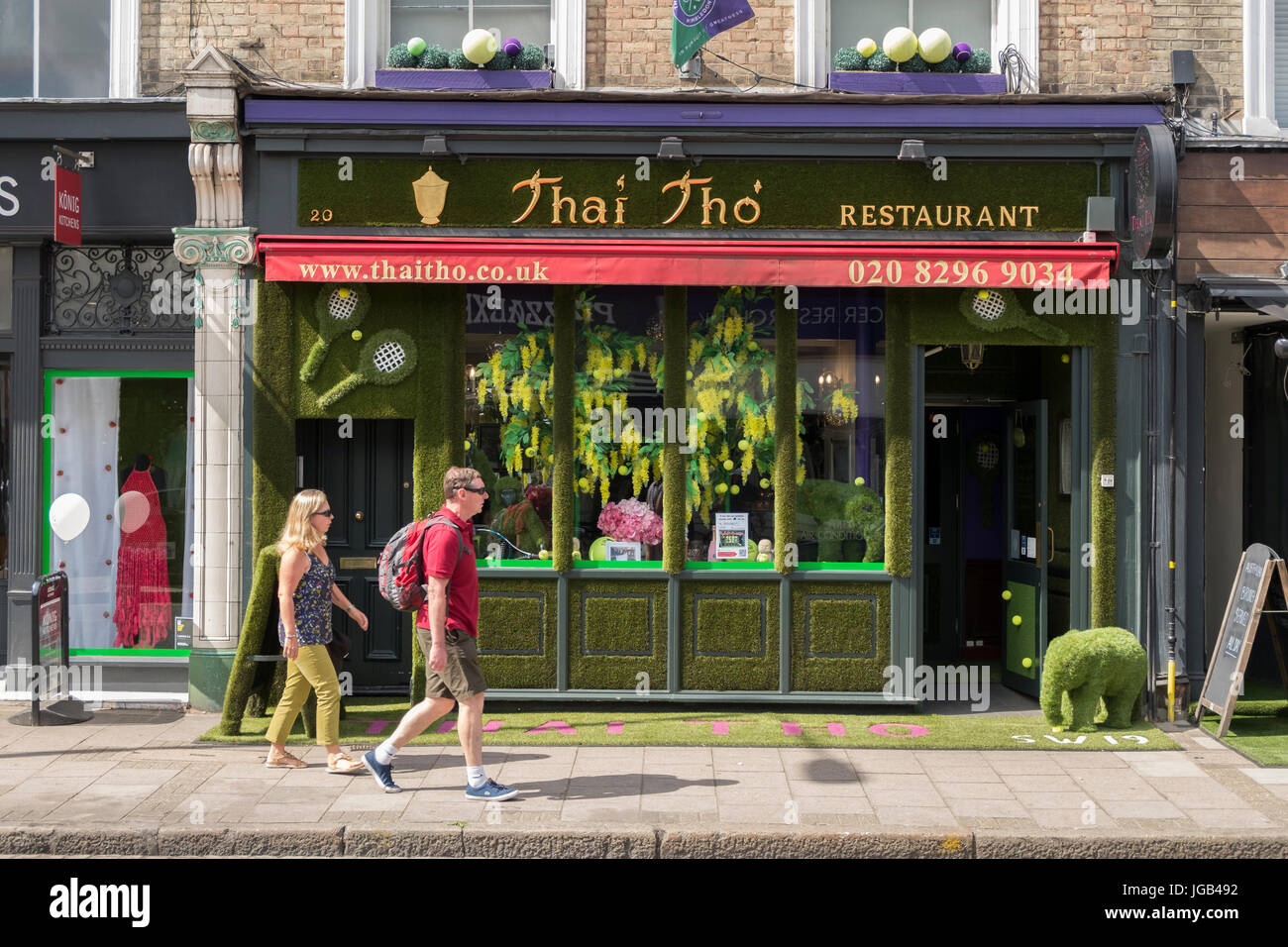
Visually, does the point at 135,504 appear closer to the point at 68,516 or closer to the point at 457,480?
the point at 68,516

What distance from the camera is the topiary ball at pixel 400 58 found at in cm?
961

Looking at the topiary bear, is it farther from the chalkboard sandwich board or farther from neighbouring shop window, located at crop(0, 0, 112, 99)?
neighbouring shop window, located at crop(0, 0, 112, 99)

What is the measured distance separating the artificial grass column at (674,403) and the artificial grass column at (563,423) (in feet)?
2.44

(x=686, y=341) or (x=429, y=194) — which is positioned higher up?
(x=429, y=194)

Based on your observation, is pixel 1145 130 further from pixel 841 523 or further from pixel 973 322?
pixel 841 523

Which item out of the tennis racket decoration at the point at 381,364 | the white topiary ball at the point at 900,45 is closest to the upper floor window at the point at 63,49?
the tennis racket decoration at the point at 381,364

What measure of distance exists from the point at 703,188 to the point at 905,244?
160cm

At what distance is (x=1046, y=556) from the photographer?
9.94 meters

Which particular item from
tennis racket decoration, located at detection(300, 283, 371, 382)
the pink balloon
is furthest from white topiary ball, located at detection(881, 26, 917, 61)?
the pink balloon

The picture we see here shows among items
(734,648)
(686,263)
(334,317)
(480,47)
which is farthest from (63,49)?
(734,648)

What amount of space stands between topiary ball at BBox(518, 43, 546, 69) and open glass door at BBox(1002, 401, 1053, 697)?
4837mm

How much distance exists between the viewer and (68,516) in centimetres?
1012

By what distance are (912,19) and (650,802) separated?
6.59 metres

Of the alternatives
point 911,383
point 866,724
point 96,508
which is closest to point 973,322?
point 911,383
